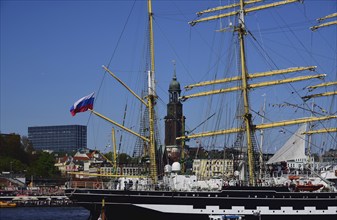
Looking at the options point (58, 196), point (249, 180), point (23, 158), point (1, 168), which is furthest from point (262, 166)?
point (23, 158)

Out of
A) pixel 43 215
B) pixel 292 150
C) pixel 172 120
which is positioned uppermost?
pixel 172 120

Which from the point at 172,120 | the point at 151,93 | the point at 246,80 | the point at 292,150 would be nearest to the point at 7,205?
the point at 172,120

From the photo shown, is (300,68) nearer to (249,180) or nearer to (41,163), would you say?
(249,180)

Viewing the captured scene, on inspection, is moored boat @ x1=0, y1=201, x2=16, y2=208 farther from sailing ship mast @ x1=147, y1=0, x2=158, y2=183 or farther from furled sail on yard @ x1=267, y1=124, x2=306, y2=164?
furled sail on yard @ x1=267, y1=124, x2=306, y2=164

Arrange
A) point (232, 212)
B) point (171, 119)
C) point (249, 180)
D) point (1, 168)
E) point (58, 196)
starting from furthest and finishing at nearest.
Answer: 1. point (171, 119)
2. point (1, 168)
3. point (58, 196)
4. point (249, 180)
5. point (232, 212)

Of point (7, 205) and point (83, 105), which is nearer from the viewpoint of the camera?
point (83, 105)

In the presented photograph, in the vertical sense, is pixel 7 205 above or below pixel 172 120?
below

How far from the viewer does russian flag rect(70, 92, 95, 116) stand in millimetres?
60438

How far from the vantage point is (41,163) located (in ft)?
584

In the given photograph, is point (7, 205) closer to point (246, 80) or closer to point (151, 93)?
point (151, 93)

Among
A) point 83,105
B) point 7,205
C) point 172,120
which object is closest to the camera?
point 83,105

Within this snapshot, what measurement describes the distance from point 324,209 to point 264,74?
1596 centimetres

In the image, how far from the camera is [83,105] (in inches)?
2395

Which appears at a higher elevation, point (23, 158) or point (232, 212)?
point (23, 158)
